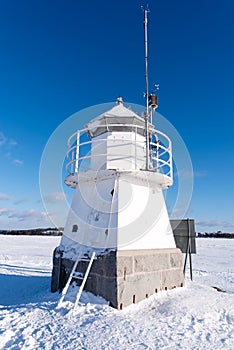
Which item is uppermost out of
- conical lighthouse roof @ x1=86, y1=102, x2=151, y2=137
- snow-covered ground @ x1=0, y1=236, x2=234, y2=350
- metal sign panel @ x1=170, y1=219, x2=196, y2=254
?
conical lighthouse roof @ x1=86, y1=102, x2=151, y2=137

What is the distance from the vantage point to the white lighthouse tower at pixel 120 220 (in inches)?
232

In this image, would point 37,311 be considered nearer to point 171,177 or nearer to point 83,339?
point 83,339

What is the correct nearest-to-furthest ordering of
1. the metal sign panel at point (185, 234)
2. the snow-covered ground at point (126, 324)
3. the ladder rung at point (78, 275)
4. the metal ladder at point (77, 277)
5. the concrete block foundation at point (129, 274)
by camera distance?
1. the snow-covered ground at point (126, 324)
2. the metal ladder at point (77, 277)
3. the concrete block foundation at point (129, 274)
4. the ladder rung at point (78, 275)
5. the metal sign panel at point (185, 234)

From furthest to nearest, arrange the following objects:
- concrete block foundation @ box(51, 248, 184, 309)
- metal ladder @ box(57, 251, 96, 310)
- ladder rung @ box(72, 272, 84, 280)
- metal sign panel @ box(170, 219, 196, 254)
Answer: metal sign panel @ box(170, 219, 196, 254)
ladder rung @ box(72, 272, 84, 280)
concrete block foundation @ box(51, 248, 184, 309)
metal ladder @ box(57, 251, 96, 310)

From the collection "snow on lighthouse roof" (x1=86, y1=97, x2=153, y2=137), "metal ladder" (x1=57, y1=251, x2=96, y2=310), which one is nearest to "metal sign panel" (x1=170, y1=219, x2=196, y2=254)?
"snow on lighthouse roof" (x1=86, y1=97, x2=153, y2=137)

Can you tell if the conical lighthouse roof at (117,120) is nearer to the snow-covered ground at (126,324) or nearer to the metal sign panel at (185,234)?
the metal sign panel at (185,234)

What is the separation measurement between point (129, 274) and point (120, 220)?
1.24 metres

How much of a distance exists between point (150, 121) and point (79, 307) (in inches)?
217

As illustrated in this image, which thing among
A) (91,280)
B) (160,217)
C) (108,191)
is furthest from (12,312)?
(160,217)

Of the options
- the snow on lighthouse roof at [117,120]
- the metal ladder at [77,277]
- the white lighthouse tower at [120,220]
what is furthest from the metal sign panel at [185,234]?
the metal ladder at [77,277]

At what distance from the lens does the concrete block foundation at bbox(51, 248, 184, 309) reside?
5.61 m

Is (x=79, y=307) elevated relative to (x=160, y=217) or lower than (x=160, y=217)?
lower

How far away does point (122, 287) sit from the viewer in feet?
18.4

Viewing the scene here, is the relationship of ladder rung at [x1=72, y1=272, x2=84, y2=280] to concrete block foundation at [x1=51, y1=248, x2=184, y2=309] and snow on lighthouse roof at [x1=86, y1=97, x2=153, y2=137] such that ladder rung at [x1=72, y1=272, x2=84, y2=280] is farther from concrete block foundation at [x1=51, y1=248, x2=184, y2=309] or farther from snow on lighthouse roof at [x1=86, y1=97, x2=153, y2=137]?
snow on lighthouse roof at [x1=86, y1=97, x2=153, y2=137]
